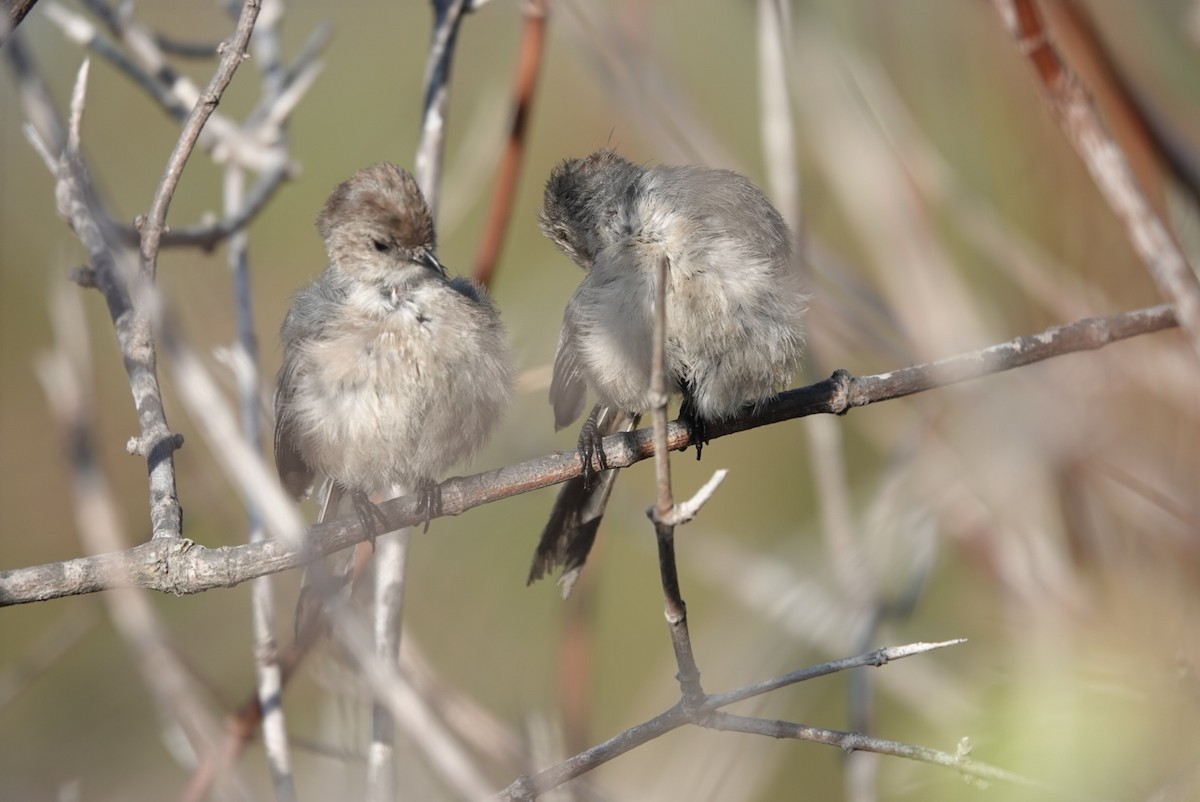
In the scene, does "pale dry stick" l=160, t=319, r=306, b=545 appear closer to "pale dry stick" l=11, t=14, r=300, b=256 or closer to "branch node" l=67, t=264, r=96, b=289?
"pale dry stick" l=11, t=14, r=300, b=256

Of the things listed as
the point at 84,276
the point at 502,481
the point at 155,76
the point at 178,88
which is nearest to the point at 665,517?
the point at 502,481

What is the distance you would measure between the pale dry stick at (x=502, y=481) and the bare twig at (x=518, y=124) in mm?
693

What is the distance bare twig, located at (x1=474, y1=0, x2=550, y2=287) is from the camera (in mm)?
2631

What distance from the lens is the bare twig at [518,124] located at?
8.63 feet

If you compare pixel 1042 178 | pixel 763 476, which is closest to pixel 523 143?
pixel 1042 178

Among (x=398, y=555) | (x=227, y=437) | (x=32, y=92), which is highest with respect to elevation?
(x=32, y=92)

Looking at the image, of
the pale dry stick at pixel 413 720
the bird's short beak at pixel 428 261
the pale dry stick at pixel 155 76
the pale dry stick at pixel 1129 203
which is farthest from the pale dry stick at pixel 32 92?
the pale dry stick at pixel 1129 203

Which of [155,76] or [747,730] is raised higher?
[155,76]

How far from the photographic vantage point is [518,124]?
2.67 m

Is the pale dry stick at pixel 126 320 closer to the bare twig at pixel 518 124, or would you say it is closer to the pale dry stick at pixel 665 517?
the pale dry stick at pixel 665 517

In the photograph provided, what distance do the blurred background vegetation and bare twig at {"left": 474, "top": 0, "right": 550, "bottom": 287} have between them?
155 mm

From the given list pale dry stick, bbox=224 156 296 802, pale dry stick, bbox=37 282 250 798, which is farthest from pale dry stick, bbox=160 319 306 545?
pale dry stick, bbox=37 282 250 798

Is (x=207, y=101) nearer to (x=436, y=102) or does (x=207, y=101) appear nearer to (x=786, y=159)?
(x=436, y=102)

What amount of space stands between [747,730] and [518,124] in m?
1.70
